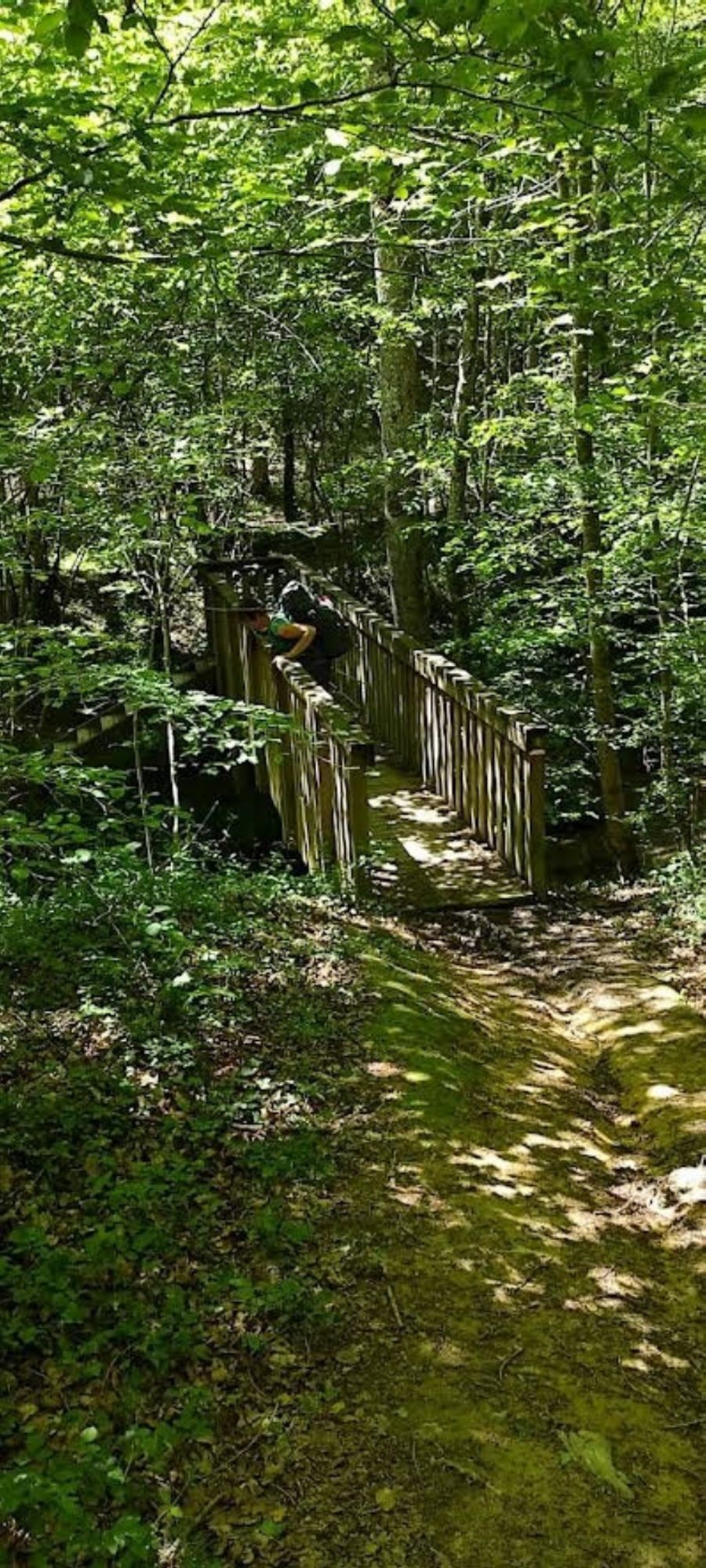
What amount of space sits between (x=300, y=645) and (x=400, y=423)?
2.94m

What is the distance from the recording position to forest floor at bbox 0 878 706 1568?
2.83 meters

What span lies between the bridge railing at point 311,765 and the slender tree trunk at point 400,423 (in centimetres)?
163

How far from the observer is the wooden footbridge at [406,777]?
735cm

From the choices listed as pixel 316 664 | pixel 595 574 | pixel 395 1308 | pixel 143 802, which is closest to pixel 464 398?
pixel 595 574

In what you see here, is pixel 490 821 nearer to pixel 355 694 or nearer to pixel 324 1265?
pixel 355 694

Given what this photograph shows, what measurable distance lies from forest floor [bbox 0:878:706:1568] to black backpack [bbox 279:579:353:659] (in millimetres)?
3584

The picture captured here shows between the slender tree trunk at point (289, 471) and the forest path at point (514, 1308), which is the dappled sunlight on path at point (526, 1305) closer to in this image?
the forest path at point (514, 1308)

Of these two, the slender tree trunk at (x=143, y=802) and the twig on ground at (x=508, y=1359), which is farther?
the slender tree trunk at (x=143, y=802)

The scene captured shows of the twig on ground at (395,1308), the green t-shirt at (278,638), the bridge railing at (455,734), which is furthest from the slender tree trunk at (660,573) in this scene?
the twig on ground at (395,1308)

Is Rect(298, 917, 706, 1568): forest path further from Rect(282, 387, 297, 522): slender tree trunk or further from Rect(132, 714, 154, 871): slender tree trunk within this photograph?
Rect(282, 387, 297, 522): slender tree trunk

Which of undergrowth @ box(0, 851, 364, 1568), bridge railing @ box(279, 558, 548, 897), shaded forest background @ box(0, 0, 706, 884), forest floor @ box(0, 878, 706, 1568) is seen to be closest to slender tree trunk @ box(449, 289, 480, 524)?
shaded forest background @ box(0, 0, 706, 884)

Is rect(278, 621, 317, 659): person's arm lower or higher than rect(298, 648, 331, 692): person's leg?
higher

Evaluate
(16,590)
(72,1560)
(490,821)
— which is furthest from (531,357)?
(72,1560)

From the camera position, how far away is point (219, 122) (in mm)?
8227
